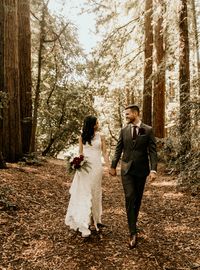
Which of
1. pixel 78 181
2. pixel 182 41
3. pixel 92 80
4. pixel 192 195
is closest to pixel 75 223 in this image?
pixel 78 181

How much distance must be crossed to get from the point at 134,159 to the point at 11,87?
6781 mm

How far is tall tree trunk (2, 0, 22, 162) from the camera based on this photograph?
1128 cm

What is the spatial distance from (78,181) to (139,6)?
1203cm

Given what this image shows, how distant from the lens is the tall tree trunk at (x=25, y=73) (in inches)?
515

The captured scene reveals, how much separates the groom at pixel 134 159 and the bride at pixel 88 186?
1.75ft

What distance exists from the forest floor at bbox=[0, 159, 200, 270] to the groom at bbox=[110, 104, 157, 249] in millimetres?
523

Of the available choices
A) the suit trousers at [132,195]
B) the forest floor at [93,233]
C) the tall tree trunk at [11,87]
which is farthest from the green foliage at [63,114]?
the suit trousers at [132,195]

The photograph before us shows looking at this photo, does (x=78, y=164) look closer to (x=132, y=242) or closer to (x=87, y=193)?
(x=87, y=193)

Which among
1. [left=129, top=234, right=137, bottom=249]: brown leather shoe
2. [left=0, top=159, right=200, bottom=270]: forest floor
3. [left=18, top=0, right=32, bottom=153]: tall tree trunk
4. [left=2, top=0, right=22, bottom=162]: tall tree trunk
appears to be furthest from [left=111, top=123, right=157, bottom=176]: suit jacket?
[left=18, top=0, right=32, bottom=153]: tall tree trunk

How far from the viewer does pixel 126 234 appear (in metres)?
6.25

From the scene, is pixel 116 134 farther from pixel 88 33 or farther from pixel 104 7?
pixel 104 7

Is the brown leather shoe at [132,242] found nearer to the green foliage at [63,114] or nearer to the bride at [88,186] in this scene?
the bride at [88,186]

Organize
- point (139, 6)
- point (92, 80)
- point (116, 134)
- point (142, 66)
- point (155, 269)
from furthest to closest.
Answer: point (116, 134) < point (92, 80) < point (142, 66) < point (139, 6) < point (155, 269)

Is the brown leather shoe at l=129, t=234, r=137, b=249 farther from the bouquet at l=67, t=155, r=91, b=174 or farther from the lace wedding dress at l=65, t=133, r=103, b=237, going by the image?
the bouquet at l=67, t=155, r=91, b=174
